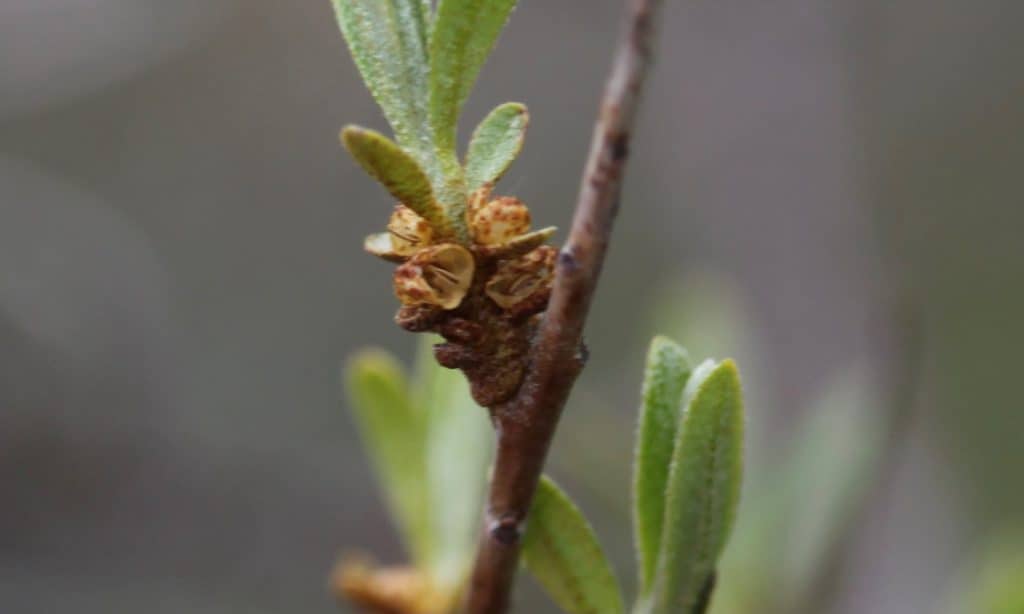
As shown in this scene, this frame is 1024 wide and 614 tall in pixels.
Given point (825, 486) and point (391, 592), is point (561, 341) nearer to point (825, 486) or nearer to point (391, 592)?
point (391, 592)

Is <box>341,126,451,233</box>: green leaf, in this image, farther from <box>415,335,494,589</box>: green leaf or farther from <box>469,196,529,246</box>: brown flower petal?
<box>415,335,494,589</box>: green leaf

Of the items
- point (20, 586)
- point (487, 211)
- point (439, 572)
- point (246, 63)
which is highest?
point (246, 63)

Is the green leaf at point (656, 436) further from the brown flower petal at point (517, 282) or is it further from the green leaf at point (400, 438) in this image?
the green leaf at point (400, 438)

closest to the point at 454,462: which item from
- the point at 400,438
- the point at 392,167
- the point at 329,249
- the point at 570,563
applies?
the point at 400,438

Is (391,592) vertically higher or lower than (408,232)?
lower

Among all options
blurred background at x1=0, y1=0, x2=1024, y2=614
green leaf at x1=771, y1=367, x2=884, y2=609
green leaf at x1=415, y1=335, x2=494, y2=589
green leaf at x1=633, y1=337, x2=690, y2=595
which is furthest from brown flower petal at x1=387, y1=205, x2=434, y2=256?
blurred background at x1=0, y1=0, x2=1024, y2=614

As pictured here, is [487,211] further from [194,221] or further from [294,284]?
[194,221]

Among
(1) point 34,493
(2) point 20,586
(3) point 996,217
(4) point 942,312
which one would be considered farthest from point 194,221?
(3) point 996,217

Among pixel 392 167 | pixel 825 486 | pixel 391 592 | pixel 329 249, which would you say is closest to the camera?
pixel 392 167
